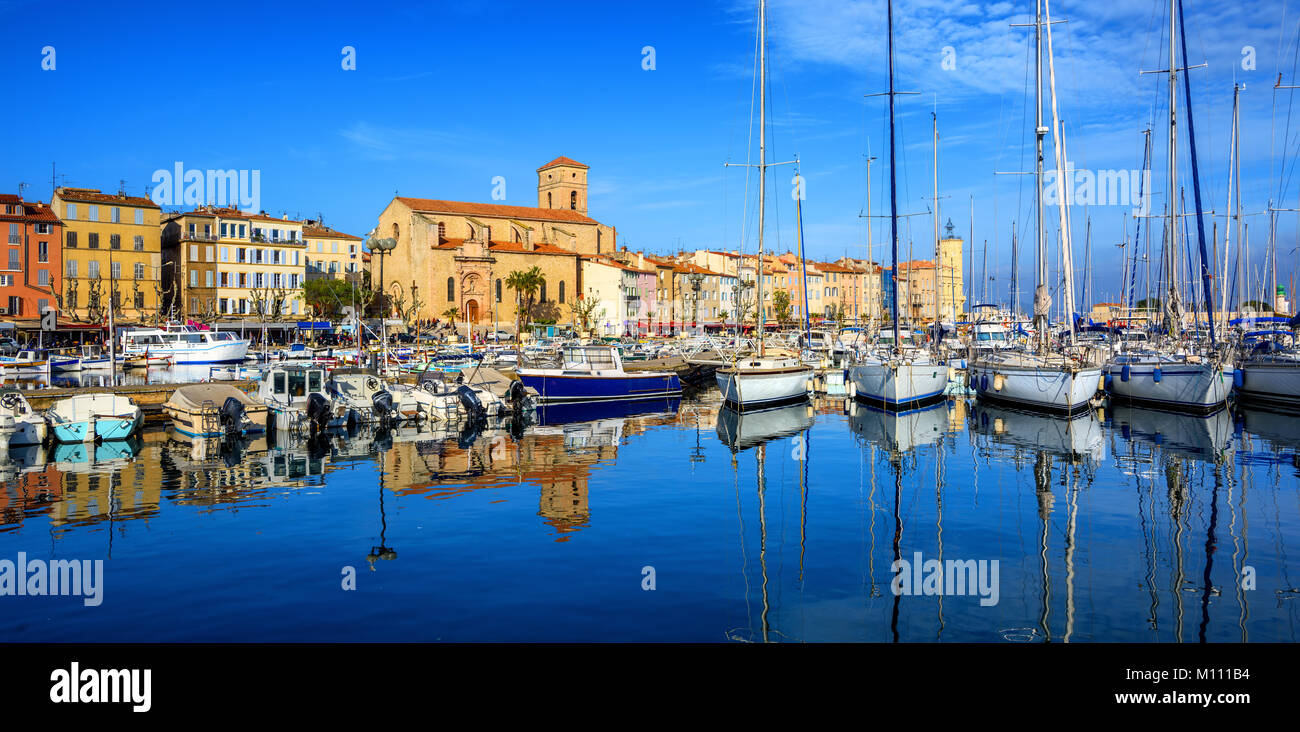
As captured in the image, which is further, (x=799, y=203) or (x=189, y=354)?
(x=799, y=203)

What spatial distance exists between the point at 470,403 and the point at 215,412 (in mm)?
8007

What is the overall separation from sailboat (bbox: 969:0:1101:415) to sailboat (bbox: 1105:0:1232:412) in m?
2.44

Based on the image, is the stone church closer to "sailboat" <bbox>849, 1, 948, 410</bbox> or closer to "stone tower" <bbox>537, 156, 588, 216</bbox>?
"stone tower" <bbox>537, 156, 588, 216</bbox>

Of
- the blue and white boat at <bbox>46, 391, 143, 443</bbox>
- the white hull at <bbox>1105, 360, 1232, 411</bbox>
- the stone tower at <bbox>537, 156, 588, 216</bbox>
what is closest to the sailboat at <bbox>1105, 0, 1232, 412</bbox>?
the white hull at <bbox>1105, 360, 1232, 411</bbox>

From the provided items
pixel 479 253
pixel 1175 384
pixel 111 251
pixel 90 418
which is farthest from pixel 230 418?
pixel 479 253

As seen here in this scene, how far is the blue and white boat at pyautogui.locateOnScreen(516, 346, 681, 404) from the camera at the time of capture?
124ft

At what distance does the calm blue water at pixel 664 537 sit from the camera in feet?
30.9

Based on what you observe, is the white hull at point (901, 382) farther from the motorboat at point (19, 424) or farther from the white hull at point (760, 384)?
the motorboat at point (19, 424)

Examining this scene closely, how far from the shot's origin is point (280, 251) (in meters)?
74.8

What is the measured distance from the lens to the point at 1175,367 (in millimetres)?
31000
